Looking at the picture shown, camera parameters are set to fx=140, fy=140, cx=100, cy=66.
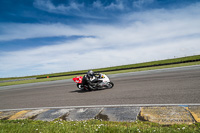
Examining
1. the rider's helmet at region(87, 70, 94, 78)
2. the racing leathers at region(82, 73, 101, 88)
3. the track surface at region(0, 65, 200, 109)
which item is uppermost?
the rider's helmet at region(87, 70, 94, 78)

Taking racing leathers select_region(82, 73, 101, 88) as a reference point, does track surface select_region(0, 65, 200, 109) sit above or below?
below

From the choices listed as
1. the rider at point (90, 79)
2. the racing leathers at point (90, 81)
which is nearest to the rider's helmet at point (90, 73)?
the rider at point (90, 79)

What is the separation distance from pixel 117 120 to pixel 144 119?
790 mm

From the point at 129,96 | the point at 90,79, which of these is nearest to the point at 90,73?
the point at 90,79

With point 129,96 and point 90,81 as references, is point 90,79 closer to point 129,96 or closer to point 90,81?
point 90,81

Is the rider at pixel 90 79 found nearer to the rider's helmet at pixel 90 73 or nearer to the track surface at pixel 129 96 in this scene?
the rider's helmet at pixel 90 73

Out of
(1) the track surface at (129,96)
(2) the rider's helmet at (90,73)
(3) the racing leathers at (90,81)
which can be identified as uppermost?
(2) the rider's helmet at (90,73)

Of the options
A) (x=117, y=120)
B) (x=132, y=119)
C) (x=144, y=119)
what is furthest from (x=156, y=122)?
(x=117, y=120)

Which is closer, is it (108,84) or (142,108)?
(142,108)

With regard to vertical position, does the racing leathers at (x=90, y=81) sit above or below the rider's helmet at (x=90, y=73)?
below

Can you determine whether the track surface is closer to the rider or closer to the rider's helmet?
the rider

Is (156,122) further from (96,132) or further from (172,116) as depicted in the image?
(96,132)

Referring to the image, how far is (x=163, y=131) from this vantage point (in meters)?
3.07

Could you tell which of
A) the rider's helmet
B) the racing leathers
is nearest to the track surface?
the racing leathers
